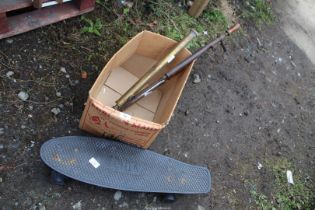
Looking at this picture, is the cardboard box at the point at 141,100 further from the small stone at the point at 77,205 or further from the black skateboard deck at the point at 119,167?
the small stone at the point at 77,205

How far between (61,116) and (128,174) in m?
0.55

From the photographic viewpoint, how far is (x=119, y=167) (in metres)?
2.08

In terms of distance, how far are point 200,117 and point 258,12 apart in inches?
58.7

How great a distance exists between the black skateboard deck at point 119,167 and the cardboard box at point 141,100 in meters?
0.08

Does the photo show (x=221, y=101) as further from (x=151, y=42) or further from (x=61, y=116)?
(x=61, y=116)

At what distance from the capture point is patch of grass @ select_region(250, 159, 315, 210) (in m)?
2.50

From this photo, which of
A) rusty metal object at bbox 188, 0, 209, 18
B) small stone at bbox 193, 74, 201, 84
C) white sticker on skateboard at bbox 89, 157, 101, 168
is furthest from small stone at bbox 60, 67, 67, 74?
rusty metal object at bbox 188, 0, 209, 18

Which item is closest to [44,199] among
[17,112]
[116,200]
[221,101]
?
[116,200]

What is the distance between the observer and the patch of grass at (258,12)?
344 cm

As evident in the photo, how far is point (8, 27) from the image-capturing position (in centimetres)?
218

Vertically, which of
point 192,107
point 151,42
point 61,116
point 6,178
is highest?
point 151,42

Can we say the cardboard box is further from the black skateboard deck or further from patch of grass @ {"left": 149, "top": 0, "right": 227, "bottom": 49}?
patch of grass @ {"left": 149, "top": 0, "right": 227, "bottom": 49}

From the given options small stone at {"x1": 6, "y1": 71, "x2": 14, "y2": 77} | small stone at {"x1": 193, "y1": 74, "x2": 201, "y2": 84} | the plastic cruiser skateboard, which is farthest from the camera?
small stone at {"x1": 193, "y1": 74, "x2": 201, "y2": 84}

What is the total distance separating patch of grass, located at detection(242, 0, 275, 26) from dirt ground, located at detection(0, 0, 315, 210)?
0.47 ft
